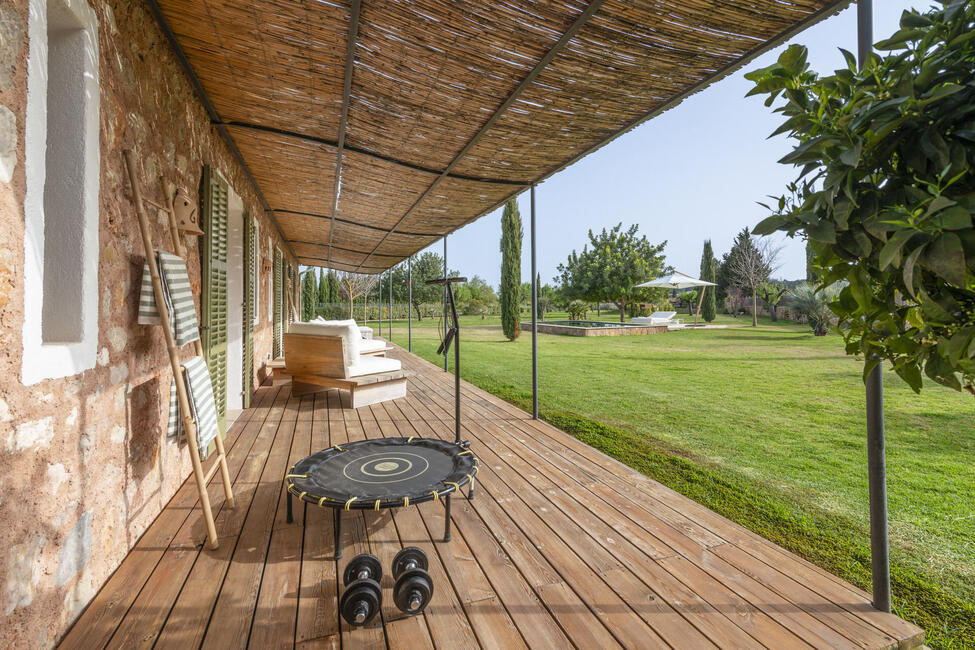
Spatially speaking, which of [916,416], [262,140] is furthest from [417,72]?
[916,416]

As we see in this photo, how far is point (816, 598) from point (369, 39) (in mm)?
3070

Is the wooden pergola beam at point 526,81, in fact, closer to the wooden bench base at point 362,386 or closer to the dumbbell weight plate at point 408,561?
the wooden bench base at point 362,386

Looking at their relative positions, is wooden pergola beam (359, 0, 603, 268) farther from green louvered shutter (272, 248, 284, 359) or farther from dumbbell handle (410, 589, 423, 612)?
green louvered shutter (272, 248, 284, 359)

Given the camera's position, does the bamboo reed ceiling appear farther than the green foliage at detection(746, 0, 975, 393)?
Yes

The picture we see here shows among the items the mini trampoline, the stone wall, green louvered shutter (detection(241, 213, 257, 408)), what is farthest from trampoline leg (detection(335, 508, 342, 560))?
green louvered shutter (detection(241, 213, 257, 408))

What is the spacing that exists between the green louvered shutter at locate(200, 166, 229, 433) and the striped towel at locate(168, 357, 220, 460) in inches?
31.3

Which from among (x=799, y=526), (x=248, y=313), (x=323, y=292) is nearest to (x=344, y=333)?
(x=248, y=313)

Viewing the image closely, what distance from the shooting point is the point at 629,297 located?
69.3ft

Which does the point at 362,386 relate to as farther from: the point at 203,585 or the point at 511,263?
the point at 511,263

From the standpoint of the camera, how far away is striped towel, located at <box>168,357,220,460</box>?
235 centimetres

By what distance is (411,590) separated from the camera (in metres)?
1.62

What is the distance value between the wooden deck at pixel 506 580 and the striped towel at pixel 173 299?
0.99 m

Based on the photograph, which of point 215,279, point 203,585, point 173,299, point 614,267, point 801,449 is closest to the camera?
point 203,585

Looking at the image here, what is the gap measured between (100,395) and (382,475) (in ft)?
3.99
